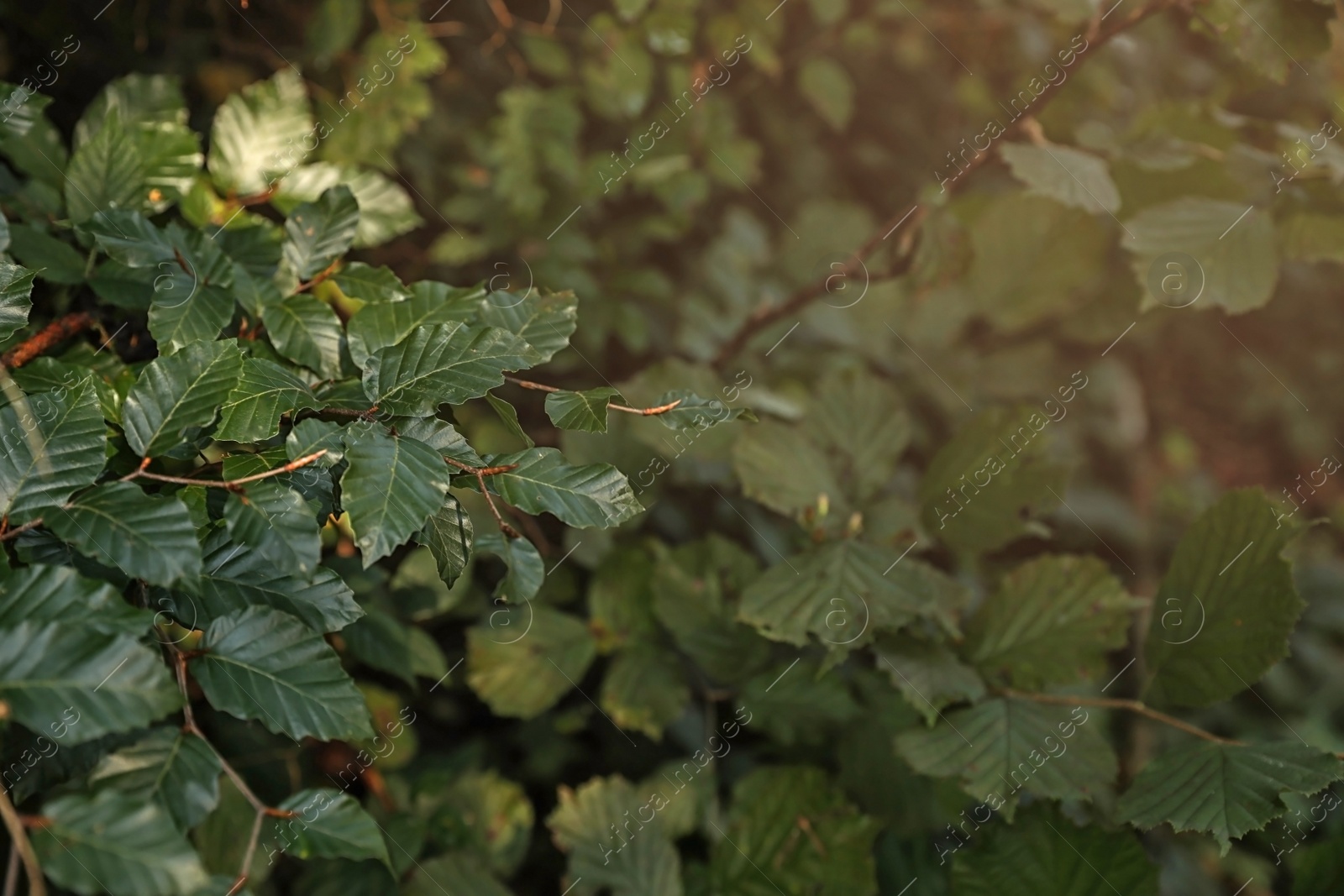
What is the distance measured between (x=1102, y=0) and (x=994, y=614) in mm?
872

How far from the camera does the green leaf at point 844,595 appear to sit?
930 mm

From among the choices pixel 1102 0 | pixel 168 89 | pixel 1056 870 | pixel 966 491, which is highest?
pixel 168 89

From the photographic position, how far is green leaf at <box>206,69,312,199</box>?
1.02 meters

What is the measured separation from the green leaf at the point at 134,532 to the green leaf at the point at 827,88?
1427 mm

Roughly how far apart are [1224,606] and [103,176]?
4.08ft

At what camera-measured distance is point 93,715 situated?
1.74ft

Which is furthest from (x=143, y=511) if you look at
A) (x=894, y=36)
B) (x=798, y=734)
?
(x=894, y=36)

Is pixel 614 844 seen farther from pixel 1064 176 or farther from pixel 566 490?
pixel 1064 176

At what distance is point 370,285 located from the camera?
82 centimetres

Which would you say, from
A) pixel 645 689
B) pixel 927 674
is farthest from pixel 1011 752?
pixel 645 689

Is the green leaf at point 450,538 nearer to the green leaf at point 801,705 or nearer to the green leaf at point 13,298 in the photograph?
the green leaf at point 13,298

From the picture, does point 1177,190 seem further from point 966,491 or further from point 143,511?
point 143,511

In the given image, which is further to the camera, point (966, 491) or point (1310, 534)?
point (1310, 534)

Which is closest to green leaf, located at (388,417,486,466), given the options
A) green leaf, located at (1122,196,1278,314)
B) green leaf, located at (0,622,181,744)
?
green leaf, located at (0,622,181,744)
